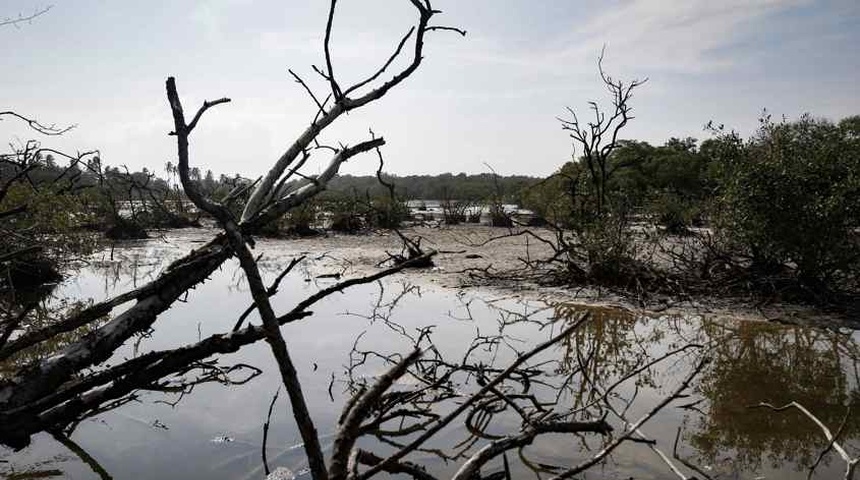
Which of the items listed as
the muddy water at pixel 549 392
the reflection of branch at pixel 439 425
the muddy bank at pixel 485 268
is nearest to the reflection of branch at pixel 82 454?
the muddy water at pixel 549 392

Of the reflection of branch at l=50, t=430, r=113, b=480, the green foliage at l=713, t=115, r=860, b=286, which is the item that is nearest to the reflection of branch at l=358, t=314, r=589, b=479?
the reflection of branch at l=50, t=430, r=113, b=480

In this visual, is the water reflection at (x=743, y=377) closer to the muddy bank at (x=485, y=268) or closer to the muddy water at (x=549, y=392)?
the muddy water at (x=549, y=392)

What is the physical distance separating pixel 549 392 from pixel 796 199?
5.32m

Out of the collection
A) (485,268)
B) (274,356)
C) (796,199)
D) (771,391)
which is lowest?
(771,391)

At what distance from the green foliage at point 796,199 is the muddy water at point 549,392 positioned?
172 cm

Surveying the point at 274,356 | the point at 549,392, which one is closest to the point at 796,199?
the point at 549,392

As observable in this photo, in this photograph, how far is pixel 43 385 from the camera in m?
2.71

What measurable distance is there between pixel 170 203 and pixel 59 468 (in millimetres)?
24934

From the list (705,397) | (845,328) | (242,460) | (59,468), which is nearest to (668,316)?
(845,328)

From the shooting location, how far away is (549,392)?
4668 millimetres

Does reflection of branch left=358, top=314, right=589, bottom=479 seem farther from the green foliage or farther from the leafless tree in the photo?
the green foliage

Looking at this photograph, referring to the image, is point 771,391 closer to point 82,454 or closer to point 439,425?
point 439,425

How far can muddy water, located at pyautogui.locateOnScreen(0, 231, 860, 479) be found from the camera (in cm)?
344

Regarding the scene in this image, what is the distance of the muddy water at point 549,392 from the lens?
344 cm
